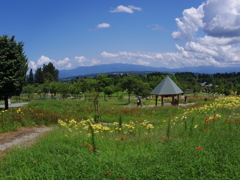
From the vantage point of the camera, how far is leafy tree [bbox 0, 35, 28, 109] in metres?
18.4

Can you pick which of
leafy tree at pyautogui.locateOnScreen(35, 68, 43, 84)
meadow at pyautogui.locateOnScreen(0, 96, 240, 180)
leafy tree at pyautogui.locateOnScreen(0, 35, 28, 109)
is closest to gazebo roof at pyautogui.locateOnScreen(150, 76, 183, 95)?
leafy tree at pyautogui.locateOnScreen(0, 35, 28, 109)

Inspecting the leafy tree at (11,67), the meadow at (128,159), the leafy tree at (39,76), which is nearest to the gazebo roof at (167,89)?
the leafy tree at (11,67)

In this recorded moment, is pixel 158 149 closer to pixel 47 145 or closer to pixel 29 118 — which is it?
pixel 47 145

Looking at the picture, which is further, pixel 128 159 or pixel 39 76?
pixel 39 76

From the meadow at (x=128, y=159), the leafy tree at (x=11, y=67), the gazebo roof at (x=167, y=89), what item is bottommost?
the meadow at (x=128, y=159)

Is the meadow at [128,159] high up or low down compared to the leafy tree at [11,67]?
down

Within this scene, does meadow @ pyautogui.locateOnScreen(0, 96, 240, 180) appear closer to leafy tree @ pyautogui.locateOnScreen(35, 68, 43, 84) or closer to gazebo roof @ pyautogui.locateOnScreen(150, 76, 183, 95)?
gazebo roof @ pyautogui.locateOnScreen(150, 76, 183, 95)

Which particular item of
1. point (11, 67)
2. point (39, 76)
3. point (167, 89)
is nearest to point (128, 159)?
point (11, 67)

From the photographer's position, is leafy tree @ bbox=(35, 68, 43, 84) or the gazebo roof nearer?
the gazebo roof

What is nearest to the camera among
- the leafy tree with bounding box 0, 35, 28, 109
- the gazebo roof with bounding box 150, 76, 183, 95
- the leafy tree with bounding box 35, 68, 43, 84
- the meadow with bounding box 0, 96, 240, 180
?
the meadow with bounding box 0, 96, 240, 180

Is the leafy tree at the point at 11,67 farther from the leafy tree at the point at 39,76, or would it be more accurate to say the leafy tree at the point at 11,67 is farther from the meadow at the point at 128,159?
the leafy tree at the point at 39,76

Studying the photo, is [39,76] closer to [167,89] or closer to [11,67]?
[11,67]

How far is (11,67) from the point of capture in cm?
1884

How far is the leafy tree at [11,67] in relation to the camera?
60.4ft
